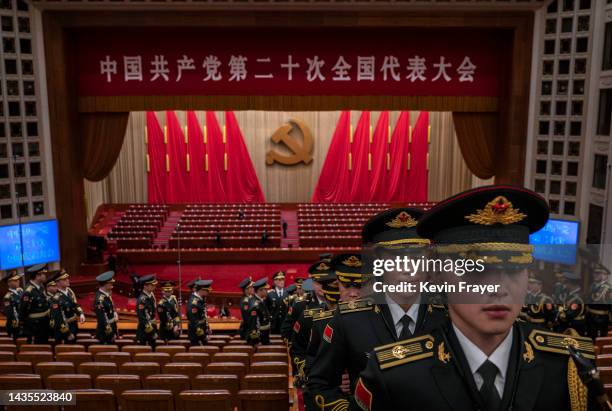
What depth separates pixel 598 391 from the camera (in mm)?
1260

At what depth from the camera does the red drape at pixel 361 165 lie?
20297 mm

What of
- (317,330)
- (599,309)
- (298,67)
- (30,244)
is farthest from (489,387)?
(30,244)

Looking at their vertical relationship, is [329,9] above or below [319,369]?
above

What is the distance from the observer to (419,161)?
2016 cm

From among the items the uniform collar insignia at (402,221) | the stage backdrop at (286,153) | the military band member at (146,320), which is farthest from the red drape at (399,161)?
the uniform collar insignia at (402,221)

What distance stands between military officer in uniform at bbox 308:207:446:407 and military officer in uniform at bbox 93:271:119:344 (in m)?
5.08

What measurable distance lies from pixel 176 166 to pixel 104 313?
1399 cm

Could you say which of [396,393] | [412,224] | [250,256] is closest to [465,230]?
[396,393]

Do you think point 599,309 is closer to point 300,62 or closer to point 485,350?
point 485,350

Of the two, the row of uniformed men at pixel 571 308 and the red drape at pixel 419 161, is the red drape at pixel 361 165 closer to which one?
the red drape at pixel 419 161

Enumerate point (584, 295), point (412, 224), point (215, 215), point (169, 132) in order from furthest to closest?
1. point (169, 132)
2. point (215, 215)
3. point (584, 295)
4. point (412, 224)

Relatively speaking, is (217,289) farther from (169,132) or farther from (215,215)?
(169,132)

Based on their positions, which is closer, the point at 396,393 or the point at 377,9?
the point at 396,393

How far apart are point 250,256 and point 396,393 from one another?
494 inches
